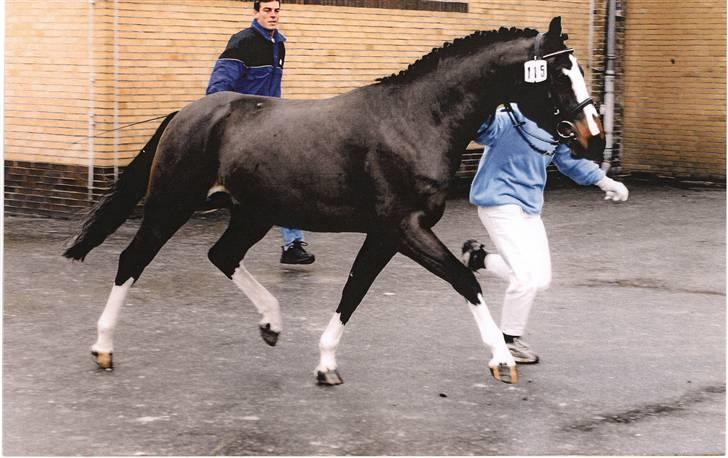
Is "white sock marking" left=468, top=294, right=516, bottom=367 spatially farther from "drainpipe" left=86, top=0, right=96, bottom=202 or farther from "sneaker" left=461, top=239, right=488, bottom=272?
"drainpipe" left=86, top=0, right=96, bottom=202

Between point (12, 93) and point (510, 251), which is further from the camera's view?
point (12, 93)

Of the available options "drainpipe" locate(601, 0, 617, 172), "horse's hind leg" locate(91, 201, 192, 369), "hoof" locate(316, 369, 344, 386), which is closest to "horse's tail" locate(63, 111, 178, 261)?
"horse's hind leg" locate(91, 201, 192, 369)

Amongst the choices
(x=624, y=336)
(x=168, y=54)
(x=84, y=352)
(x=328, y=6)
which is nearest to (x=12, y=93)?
(x=168, y=54)

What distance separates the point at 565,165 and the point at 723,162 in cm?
1025

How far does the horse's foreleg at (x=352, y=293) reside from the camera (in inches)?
255

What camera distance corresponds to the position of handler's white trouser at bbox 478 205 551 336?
269 inches

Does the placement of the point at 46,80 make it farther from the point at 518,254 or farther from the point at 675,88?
the point at 675,88

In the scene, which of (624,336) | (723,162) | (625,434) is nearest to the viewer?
(625,434)

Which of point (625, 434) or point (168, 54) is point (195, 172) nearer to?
point (625, 434)

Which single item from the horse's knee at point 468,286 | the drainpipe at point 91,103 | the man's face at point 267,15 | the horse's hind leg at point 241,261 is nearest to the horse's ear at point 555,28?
the horse's knee at point 468,286

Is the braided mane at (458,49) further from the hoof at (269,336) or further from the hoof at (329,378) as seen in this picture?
the hoof at (269,336)

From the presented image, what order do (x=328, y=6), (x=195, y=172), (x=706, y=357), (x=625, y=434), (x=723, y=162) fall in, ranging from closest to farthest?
(x=625, y=434) → (x=195, y=172) → (x=706, y=357) → (x=328, y=6) → (x=723, y=162)

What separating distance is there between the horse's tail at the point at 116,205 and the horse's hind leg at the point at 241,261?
538 mm

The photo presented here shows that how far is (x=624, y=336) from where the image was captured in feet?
25.5
